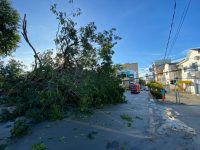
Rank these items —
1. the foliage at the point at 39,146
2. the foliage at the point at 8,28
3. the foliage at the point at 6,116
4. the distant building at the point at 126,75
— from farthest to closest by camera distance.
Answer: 1. the foliage at the point at 8,28
2. the distant building at the point at 126,75
3. the foliage at the point at 6,116
4. the foliage at the point at 39,146

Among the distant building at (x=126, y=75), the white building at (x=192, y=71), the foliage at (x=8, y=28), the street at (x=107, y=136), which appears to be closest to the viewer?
the street at (x=107, y=136)

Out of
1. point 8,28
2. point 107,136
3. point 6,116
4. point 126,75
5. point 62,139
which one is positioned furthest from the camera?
point 8,28

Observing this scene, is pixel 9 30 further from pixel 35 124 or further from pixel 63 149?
pixel 63 149

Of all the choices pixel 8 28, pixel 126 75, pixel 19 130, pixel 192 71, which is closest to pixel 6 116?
pixel 19 130

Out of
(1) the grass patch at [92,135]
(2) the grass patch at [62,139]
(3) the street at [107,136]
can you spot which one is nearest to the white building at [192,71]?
(3) the street at [107,136]

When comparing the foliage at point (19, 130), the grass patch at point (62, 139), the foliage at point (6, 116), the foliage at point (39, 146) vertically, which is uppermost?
the foliage at point (6, 116)

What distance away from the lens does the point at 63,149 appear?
4.59 metres

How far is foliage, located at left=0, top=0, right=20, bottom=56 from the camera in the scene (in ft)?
44.7

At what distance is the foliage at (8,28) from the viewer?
13610 mm

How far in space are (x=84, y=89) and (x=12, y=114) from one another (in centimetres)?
254

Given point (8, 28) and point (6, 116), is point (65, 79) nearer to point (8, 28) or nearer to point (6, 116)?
point (6, 116)

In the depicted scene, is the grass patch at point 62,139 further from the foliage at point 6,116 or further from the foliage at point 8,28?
the foliage at point 8,28

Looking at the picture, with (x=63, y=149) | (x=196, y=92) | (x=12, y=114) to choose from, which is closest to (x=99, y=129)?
(x=63, y=149)

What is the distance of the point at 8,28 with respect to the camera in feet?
47.7
